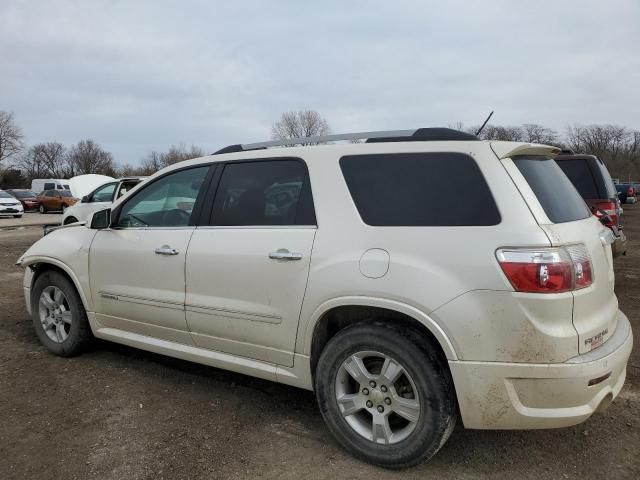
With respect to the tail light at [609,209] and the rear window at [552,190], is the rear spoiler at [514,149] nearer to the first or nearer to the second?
the rear window at [552,190]

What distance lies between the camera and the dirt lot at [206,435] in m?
2.77

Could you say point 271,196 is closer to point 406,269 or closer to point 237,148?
point 237,148

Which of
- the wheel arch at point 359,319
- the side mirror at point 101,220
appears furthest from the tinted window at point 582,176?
the side mirror at point 101,220

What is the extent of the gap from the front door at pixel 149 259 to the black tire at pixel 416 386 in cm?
128

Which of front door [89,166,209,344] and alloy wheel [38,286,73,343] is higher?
front door [89,166,209,344]

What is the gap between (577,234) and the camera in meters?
2.65

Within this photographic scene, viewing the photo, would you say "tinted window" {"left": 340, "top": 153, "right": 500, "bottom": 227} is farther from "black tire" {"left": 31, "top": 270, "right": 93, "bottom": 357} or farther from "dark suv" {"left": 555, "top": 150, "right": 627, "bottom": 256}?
"dark suv" {"left": 555, "top": 150, "right": 627, "bottom": 256}

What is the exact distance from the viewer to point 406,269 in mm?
2633

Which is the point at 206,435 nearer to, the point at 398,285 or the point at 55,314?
the point at 398,285

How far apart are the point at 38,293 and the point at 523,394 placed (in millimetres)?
4168

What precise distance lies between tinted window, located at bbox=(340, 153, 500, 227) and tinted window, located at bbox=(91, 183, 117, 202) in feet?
37.5

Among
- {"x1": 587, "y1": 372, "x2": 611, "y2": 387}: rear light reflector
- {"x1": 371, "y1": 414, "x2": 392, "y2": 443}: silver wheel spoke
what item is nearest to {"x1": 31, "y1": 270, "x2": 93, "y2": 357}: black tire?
{"x1": 371, "y1": 414, "x2": 392, "y2": 443}: silver wheel spoke

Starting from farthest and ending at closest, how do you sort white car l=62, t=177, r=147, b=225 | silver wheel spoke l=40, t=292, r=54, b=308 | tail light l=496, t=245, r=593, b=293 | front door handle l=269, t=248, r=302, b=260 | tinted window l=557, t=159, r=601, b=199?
white car l=62, t=177, r=147, b=225, tinted window l=557, t=159, r=601, b=199, silver wheel spoke l=40, t=292, r=54, b=308, front door handle l=269, t=248, r=302, b=260, tail light l=496, t=245, r=593, b=293

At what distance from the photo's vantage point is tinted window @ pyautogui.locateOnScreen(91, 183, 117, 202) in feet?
42.9
